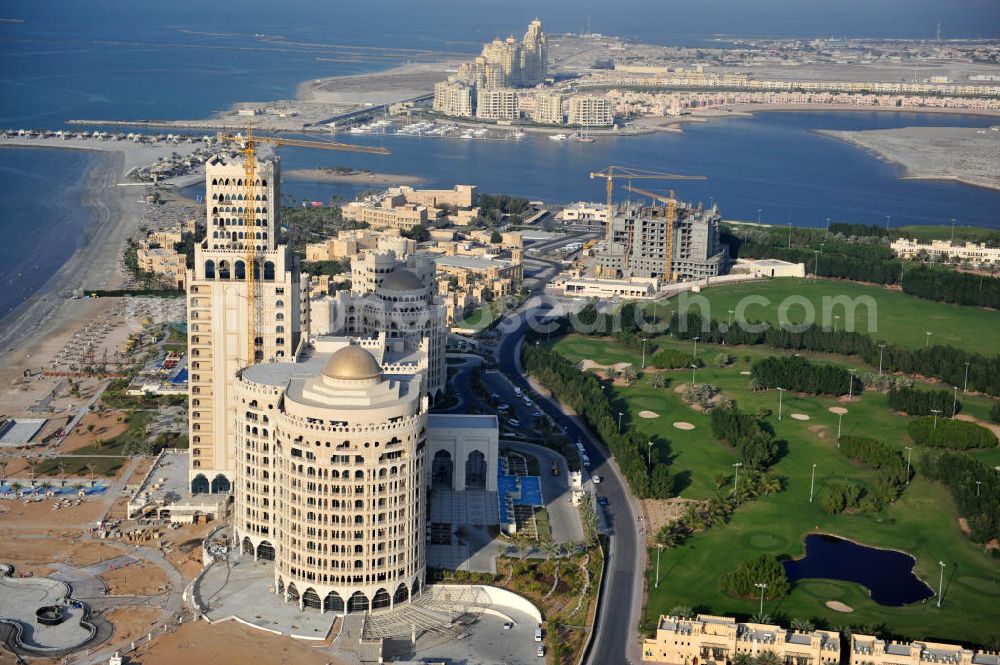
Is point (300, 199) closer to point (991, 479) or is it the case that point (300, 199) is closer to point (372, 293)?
point (372, 293)

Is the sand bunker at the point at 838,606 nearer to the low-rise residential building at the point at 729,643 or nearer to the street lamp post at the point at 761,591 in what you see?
the street lamp post at the point at 761,591

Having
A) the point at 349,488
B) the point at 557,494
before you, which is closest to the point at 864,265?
the point at 557,494

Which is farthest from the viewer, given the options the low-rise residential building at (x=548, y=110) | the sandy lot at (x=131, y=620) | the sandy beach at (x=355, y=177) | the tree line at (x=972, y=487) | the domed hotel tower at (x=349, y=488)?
the low-rise residential building at (x=548, y=110)

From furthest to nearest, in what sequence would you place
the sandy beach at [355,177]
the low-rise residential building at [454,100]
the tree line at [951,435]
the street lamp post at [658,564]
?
the low-rise residential building at [454,100] → the sandy beach at [355,177] → the tree line at [951,435] → the street lamp post at [658,564]

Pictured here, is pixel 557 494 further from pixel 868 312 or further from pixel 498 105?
pixel 498 105

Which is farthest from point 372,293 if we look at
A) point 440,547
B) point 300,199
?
point 300,199

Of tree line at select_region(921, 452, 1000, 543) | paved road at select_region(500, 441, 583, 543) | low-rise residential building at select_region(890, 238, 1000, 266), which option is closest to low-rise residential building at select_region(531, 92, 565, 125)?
low-rise residential building at select_region(890, 238, 1000, 266)

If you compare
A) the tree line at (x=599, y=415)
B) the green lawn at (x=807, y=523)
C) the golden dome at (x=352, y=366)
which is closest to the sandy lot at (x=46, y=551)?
the golden dome at (x=352, y=366)
